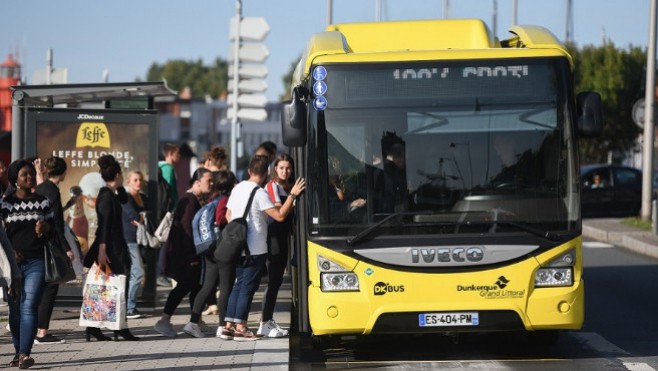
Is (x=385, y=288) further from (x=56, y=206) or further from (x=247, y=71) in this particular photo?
(x=247, y=71)

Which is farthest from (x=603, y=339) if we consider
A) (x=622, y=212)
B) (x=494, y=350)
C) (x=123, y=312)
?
(x=622, y=212)

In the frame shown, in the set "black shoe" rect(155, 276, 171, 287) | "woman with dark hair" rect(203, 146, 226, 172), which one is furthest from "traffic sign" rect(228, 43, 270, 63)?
"woman with dark hair" rect(203, 146, 226, 172)

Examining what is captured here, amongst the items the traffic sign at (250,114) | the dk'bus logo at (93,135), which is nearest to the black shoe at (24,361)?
the dk'bus logo at (93,135)

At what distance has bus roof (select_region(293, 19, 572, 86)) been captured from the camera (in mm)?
11031

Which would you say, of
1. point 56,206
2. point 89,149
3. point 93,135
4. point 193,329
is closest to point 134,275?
point 89,149

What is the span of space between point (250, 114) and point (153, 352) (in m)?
12.1

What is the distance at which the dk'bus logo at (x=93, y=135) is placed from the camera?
14484 mm

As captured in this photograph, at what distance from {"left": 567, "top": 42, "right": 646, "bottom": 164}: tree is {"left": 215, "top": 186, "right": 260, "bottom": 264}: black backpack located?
39.8 m

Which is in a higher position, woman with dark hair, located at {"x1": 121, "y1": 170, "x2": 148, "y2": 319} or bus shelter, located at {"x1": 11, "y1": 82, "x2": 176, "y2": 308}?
bus shelter, located at {"x1": 11, "y1": 82, "x2": 176, "y2": 308}

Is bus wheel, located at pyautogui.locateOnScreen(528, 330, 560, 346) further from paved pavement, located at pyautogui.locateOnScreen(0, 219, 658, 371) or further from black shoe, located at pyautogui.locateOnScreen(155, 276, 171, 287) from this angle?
black shoe, located at pyautogui.locateOnScreen(155, 276, 171, 287)

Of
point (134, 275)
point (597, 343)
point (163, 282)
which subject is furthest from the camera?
point (163, 282)

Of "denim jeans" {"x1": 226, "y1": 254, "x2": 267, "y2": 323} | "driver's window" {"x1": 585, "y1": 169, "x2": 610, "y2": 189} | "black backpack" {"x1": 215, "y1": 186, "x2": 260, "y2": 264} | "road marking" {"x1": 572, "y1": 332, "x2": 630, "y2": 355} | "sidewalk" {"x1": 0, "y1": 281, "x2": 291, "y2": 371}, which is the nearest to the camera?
"sidewalk" {"x1": 0, "y1": 281, "x2": 291, "y2": 371}

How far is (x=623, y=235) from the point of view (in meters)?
28.0

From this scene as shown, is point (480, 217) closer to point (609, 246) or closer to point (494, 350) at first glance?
point (494, 350)
